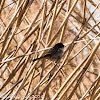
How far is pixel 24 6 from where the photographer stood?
1.16m

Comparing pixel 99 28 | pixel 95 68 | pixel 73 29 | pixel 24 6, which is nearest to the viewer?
pixel 24 6

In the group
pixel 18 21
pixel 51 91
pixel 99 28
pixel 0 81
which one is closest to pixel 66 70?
pixel 51 91

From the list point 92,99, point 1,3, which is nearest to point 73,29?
point 1,3

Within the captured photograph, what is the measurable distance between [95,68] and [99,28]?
1.25 ft

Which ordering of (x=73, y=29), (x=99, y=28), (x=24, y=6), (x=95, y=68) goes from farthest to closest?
(x=73, y=29) < (x=95, y=68) < (x=99, y=28) < (x=24, y=6)

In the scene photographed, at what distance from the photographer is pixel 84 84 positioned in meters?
2.11

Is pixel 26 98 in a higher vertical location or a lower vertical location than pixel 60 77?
lower

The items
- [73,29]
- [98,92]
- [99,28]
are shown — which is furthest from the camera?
[73,29]

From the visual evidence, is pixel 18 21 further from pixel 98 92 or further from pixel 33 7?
pixel 33 7

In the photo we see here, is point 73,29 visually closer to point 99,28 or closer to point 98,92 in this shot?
point 99,28

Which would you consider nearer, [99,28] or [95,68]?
[99,28]

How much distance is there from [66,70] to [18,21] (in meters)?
1.08

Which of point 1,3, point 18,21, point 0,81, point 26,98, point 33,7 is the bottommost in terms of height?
point 26,98

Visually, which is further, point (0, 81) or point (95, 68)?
point (0, 81)
